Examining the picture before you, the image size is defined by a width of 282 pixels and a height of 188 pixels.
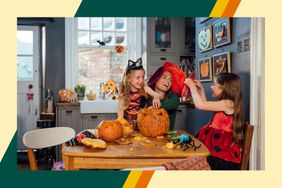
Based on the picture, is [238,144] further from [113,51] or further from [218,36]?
[113,51]

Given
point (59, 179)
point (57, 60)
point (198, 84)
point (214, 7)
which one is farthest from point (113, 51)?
point (59, 179)

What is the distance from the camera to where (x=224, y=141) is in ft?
4.64

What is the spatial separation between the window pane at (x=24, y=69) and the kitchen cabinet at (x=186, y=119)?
2.48 feet

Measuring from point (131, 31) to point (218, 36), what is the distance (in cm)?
55

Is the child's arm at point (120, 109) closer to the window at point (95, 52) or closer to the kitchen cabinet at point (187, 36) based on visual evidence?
the window at point (95, 52)

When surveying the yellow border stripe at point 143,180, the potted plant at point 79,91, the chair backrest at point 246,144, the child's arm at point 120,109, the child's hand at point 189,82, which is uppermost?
the child's hand at point 189,82

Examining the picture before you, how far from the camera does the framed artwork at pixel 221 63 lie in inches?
59.5

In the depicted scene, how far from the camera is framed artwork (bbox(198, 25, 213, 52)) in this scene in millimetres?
1593

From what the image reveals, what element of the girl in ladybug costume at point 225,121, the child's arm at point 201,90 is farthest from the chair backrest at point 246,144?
the child's arm at point 201,90

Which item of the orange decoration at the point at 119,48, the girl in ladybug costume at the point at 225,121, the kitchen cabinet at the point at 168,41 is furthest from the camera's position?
the orange decoration at the point at 119,48

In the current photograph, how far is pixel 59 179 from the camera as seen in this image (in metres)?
1.27

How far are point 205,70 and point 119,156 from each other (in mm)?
735

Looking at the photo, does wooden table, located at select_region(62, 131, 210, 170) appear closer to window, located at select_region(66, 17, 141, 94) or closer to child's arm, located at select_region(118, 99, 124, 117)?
child's arm, located at select_region(118, 99, 124, 117)

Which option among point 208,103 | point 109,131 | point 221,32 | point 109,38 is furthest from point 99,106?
point 221,32
